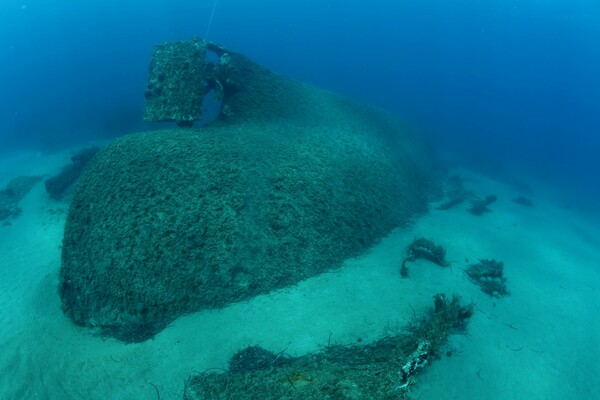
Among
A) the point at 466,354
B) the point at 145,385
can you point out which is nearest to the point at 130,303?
the point at 145,385

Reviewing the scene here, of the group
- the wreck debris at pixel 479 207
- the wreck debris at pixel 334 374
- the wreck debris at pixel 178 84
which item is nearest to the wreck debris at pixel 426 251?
the wreck debris at pixel 334 374

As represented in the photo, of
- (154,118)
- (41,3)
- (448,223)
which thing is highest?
(154,118)

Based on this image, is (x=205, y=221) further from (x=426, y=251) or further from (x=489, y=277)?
(x=489, y=277)

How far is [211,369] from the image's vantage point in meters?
5.00

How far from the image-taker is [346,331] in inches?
223

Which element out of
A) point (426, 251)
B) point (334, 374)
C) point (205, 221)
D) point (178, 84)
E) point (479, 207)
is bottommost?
point (479, 207)

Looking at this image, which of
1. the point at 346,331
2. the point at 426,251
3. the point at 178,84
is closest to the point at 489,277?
the point at 426,251

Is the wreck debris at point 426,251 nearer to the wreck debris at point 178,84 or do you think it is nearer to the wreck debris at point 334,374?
the wreck debris at point 334,374

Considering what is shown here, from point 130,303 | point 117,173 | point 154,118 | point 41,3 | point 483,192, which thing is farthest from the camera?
point 41,3

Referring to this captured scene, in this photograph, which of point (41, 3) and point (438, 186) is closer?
point (438, 186)

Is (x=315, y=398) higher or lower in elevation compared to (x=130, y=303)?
higher

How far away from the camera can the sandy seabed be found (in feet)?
17.2

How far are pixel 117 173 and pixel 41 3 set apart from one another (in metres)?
131

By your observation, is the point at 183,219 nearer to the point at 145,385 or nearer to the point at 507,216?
the point at 145,385
